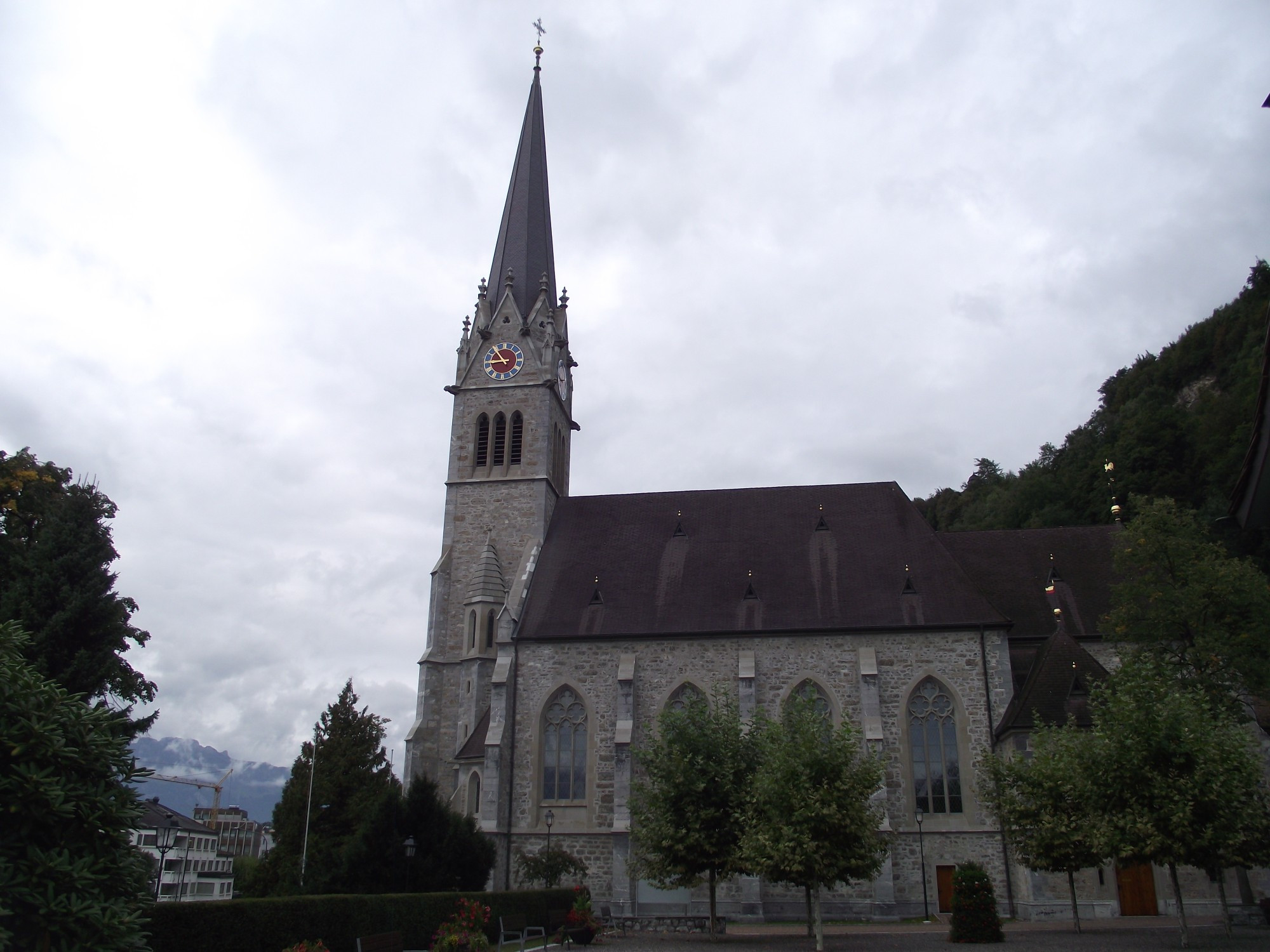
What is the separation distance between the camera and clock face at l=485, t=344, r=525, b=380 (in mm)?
38969

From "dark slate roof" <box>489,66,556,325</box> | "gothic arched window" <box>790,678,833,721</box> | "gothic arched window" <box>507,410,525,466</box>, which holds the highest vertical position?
"dark slate roof" <box>489,66,556,325</box>

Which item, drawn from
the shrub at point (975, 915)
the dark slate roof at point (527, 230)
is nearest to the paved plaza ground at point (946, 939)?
the shrub at point (975, 915)

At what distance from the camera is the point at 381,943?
1541 centimetres

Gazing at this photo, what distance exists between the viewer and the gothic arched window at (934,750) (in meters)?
28.8

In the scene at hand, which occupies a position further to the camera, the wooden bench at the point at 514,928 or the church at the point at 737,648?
the church at the point at 737,648

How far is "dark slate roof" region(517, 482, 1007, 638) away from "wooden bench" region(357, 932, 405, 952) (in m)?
16.0

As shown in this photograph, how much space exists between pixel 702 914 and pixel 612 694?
6.94 meters

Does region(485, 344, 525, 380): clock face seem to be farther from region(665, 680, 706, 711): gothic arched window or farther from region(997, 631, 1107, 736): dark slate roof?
region(997, 631, 1107, 736): dark slate roof

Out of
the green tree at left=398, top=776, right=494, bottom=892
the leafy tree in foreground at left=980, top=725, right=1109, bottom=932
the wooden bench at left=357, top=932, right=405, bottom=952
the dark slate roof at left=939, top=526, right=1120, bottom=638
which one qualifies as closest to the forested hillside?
the dark slate roof at left=939, top=526, right=1120, bottom=638

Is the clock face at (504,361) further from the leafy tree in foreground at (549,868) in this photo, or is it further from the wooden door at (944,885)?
the wooden door at (944,885)

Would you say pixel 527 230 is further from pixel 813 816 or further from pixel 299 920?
pixel 299 920

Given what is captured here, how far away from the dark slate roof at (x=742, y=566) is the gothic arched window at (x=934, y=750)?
7.23 feet

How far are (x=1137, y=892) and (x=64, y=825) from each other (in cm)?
2696

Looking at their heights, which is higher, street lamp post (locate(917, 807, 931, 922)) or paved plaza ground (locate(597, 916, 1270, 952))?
street lamp post (locate(917, 807, 931, 922))
